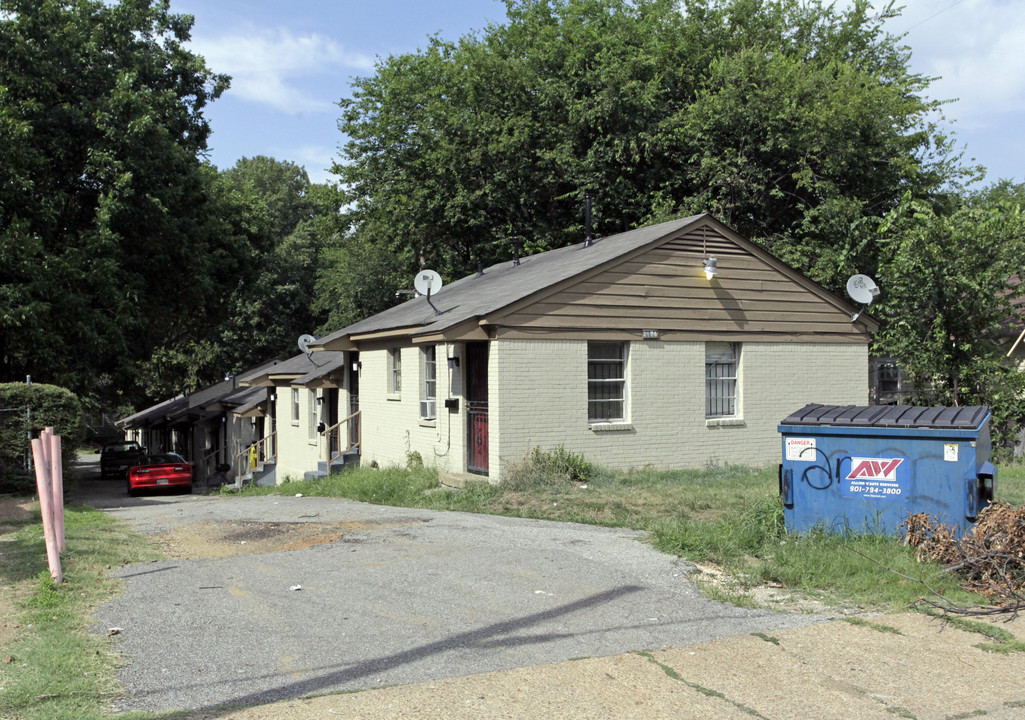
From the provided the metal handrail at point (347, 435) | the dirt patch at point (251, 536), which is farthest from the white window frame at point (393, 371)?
the dirt patch at point (251, 536)

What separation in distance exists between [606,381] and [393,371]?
5.36m

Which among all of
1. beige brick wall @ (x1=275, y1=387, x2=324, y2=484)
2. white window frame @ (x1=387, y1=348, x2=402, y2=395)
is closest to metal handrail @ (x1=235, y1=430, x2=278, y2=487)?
beige brick wall @ (x1=275, y1=387, x2=324, y2=484)

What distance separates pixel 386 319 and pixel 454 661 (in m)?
15.6

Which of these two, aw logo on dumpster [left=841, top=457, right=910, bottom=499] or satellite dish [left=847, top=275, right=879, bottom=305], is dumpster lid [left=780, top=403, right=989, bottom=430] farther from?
satellite dish [left=847, top=275, right=879, bottom=305]

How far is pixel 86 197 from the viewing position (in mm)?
24188

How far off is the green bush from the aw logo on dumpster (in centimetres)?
1405

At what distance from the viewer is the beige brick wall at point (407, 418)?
53.1 ft

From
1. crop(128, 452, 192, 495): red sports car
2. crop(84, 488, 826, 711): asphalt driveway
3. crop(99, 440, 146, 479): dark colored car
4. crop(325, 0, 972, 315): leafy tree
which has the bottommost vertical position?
crop(99, 440, 146, 479): dark colored car

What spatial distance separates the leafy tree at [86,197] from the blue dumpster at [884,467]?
17.6 m

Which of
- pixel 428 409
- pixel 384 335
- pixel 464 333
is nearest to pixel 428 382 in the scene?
pixel 428 409

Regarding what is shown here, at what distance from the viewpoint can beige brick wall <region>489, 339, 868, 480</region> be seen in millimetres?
14992

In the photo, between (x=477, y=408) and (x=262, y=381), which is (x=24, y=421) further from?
(x=262, y=381)

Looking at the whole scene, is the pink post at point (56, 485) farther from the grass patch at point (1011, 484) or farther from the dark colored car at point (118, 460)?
the dark colored car at point (118, 460)

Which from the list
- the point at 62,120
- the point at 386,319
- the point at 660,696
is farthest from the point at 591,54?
the point at 660,696
